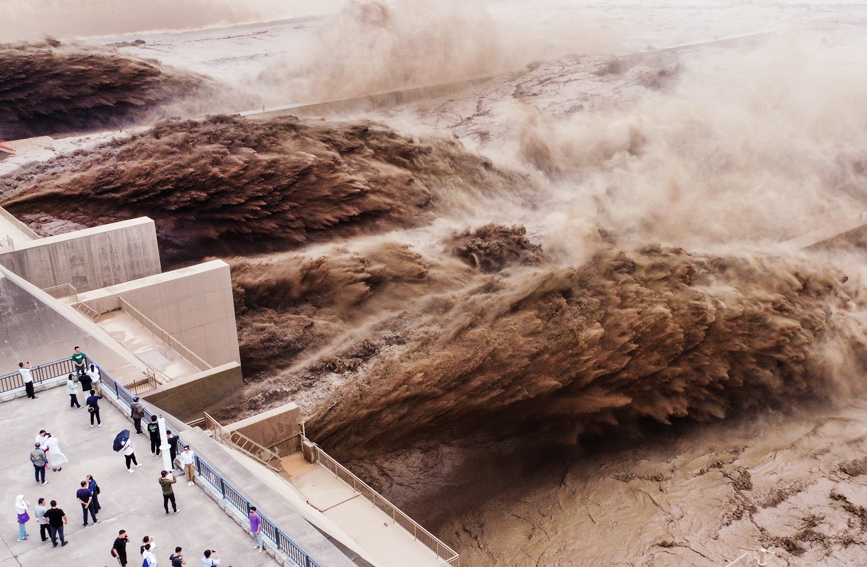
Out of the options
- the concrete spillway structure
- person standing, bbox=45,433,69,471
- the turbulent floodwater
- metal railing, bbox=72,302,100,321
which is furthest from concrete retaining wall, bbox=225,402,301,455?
person standing, bbox=45,433,69,471

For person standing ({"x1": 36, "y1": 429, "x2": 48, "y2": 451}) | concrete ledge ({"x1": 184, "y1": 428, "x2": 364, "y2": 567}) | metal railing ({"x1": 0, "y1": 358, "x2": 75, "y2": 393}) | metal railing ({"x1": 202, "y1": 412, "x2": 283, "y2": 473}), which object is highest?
person standing ({"x1": 36, "y1": 429, "x2": 48, "y2": 451})

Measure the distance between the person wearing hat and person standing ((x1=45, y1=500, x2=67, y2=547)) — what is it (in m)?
3.16

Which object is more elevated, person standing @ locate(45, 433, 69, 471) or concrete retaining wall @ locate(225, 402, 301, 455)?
person standing @ locate(45, 433, 69, 471)

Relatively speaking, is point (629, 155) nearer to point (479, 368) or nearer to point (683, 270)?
point (683, 270)

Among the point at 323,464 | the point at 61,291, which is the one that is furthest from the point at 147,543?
the point at 61,291

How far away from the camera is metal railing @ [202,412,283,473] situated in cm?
2077

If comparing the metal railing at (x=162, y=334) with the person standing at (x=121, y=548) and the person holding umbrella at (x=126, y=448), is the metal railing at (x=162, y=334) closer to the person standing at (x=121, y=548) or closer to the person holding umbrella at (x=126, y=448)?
the person holding umbrella at (x=126, y=448)

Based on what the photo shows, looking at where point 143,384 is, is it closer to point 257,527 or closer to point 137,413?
point 137,413

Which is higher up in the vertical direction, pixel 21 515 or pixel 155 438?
pixel 21 515

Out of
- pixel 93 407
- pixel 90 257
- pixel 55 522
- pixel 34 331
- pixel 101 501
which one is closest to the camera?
pixel 55 522

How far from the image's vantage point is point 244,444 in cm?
2167

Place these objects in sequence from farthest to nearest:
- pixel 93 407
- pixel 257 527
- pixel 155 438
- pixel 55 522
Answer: pixel 93 407 < pixel 155 438 < pixel 257 527 < pixel 55 522

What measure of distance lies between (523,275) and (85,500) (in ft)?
68.3

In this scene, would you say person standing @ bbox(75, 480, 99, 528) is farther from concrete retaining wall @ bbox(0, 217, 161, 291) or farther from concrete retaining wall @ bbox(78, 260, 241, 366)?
concrete retaining wall @ bbox(0, 217, 161, 291)
